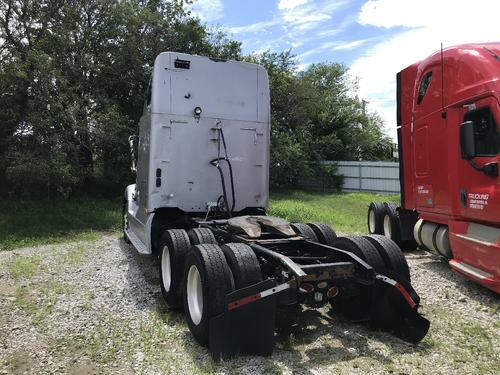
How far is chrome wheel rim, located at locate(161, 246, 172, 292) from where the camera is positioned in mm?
5746

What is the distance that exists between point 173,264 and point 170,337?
3.42 feet

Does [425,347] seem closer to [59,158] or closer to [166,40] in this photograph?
[59,158]

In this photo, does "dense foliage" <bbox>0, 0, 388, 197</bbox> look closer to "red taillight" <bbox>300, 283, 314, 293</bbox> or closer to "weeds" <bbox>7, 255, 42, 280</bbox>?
"weeds" <bbox>7, 255, 42, 280</bbox>

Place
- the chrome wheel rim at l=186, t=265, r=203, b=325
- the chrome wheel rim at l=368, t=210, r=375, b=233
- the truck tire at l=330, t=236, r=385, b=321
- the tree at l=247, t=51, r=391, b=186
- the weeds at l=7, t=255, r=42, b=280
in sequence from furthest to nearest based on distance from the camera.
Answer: the tree at l=247, t=51, r=391, b=186, the chrome wheel rim at l=368, t=210, r=375, b=233, the weeds at l=7, t=255, r=42, b=280, the truck tire at l=330, t=236, r=385, b=321, the chrome wheel rim at l=186, t=265, r=203, b=325

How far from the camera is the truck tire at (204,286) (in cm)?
411

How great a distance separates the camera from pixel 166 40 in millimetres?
17141

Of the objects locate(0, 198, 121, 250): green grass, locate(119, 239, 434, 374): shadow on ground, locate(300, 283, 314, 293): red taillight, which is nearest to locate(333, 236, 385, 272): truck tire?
locate(119, 239, 434, 374): shadow on ground

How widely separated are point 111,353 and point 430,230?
5.72m

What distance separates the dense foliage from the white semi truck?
474 cm

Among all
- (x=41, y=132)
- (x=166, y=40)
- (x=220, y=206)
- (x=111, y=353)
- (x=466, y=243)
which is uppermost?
(x=166, y=40)

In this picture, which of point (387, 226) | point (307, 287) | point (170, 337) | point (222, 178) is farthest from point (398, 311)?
point (387, 226)

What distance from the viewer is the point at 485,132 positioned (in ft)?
19.9

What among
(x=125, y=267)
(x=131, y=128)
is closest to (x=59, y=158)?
(x=131, y=128)

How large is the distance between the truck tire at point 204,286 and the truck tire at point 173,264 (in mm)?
583
